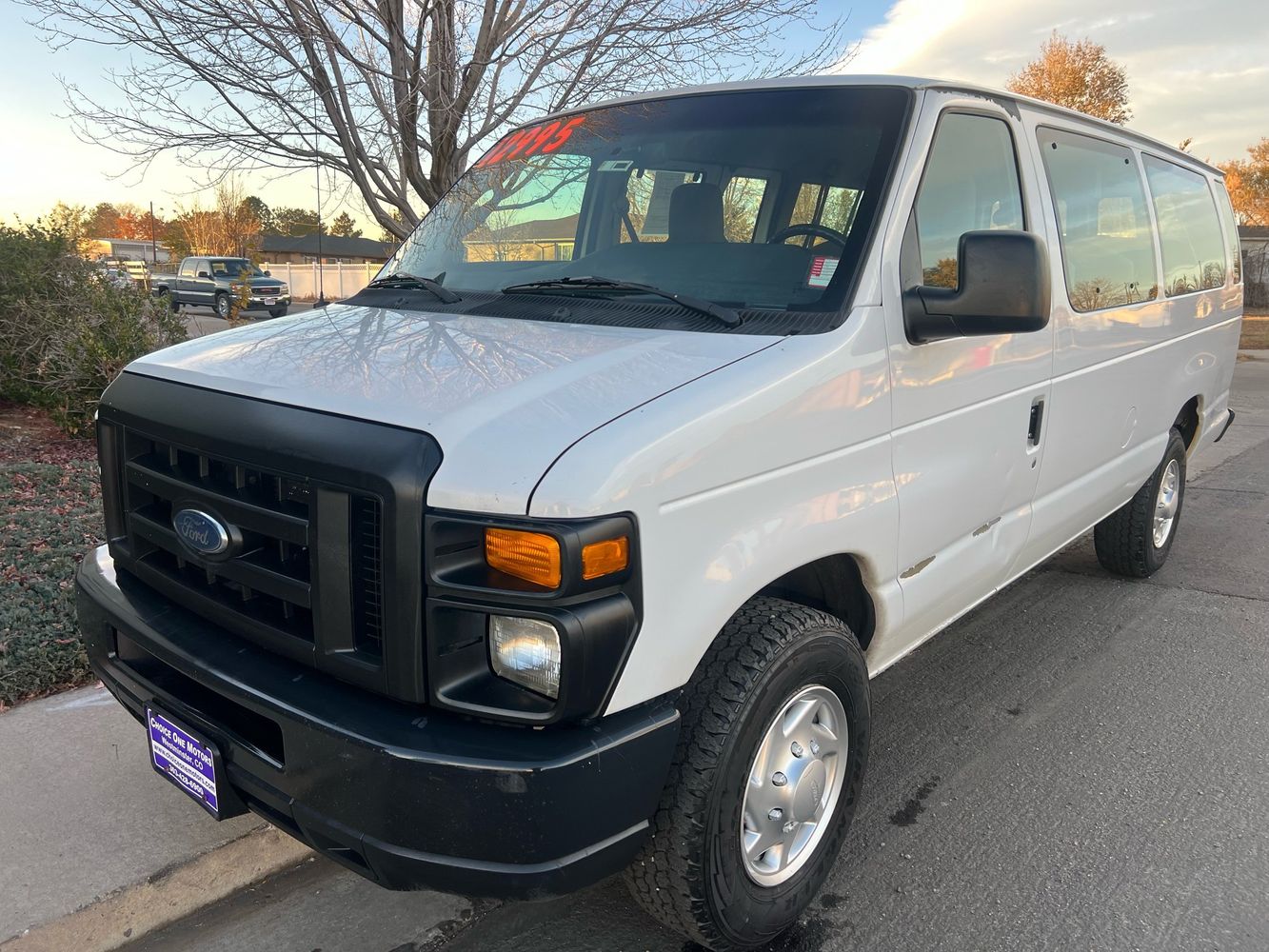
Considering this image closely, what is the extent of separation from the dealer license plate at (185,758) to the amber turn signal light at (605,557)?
103 centimetres

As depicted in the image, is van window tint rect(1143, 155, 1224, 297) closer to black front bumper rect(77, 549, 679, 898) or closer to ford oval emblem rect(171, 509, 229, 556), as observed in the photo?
black front bumper rect(77, 549, 679, 898)

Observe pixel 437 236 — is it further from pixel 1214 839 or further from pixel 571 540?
pixel 1214 839

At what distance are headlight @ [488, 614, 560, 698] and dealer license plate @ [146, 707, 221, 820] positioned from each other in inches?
30.7

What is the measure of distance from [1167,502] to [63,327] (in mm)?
7711

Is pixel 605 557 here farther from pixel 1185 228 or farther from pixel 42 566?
pixel 1185 228

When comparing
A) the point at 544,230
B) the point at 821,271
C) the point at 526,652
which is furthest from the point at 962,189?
the point at 526,652

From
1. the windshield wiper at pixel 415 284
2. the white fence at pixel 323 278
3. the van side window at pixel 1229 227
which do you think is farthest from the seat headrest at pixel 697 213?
the white fence at pixel 323 278

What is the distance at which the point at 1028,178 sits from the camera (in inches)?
130

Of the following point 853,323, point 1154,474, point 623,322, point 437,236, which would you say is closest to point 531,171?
point 437,236

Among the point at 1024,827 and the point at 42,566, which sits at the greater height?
the point at 42,566

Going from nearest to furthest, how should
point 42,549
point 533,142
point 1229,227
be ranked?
1. point 533,142
2. point 42,549
3. point 1229,227

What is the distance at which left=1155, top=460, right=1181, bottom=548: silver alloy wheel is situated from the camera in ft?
16.9

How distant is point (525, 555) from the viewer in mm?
1825

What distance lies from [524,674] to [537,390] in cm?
59
